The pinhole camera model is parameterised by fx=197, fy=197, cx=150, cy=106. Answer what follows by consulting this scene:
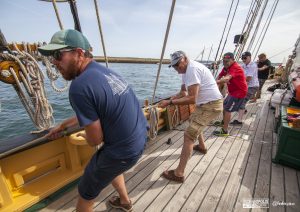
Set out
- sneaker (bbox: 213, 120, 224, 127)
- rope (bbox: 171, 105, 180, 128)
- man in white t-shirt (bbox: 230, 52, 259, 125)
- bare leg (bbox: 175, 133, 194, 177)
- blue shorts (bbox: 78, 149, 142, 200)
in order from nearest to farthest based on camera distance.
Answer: blue shorts (bbox: 78, 149, 142, 200)
bare leg (bbox: 175, 133, 194, 177)
rope (bbox: 171, 105, 180, 128)
sneaker (bbox: 213, 120, 224, 127)
man in white t-shirt (bbox: 230, 52, 259, 125)

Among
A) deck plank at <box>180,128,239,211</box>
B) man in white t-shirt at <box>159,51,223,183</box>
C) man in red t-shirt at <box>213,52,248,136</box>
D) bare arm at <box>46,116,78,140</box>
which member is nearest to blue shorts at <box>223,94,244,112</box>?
man in red t-shirt at <box>213,52,248,136</box>

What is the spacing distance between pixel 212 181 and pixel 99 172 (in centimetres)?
165

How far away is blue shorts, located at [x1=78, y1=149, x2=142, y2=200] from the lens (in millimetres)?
1313

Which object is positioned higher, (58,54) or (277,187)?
(58,54)

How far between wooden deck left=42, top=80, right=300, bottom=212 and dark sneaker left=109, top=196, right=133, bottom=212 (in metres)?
0.08

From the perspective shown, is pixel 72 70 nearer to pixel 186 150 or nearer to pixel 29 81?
pixel 29 81

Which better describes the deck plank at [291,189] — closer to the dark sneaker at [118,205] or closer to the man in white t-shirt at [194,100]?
the man in white t-shirt at [194,100]

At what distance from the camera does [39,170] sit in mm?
2189

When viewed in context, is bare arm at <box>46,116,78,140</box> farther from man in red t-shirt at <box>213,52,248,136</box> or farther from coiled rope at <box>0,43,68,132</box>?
man in red t-shirt at <box>213,52,248,136</box>

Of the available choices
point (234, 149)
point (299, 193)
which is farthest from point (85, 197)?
point (234, 149)

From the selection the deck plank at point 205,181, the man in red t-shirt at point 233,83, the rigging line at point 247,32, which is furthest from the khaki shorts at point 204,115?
the rigging line at point 247,32

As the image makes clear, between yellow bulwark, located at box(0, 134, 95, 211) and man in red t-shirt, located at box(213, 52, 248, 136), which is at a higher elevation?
man in red t-shirt, located at box(213, 52, 248, 136)

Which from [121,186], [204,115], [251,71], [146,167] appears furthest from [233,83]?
[121,186]

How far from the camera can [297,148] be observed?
2650 millimetres
